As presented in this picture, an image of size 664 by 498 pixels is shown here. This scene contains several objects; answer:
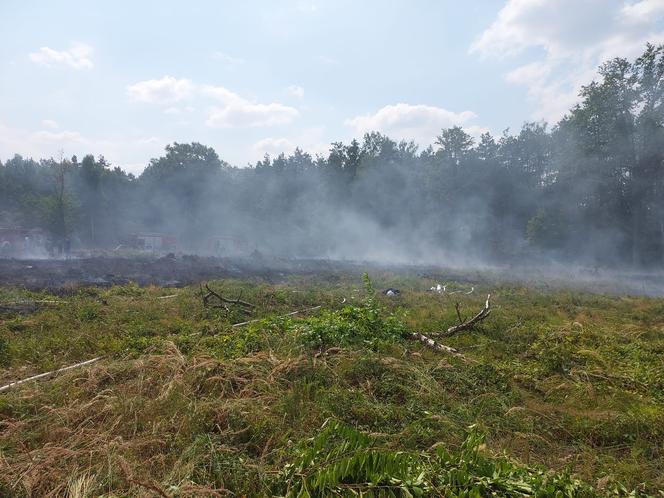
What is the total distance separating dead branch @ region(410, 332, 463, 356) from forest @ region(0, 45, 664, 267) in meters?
29.1

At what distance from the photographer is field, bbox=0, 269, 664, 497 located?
9.59ft

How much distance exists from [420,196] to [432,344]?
39387 mm

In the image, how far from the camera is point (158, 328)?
8164mm

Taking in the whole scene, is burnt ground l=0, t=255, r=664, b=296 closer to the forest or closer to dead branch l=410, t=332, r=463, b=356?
the forest

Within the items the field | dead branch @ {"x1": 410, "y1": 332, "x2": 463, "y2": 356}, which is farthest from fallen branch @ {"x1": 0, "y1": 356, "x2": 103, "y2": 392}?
dead branch @ {"x1": 410, "y1": 332, "x2": 463, "y2": 356}

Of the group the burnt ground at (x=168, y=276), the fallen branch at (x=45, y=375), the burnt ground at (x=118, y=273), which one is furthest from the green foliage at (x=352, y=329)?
the burnt ground at (x=118, y=273)

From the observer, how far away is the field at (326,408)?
292cm

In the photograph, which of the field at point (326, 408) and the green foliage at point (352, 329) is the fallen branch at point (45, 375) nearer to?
the field at point (326, 408)

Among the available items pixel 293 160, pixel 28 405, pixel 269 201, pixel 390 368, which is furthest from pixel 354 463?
pixel 293 160

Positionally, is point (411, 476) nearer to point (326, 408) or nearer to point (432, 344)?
point (326, 408)

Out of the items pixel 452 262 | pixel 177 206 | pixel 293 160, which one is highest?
pixel 293 160

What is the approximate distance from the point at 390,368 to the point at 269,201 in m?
44.3

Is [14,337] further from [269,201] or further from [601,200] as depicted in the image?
[269,201]

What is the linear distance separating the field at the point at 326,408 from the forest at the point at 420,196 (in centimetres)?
2635
